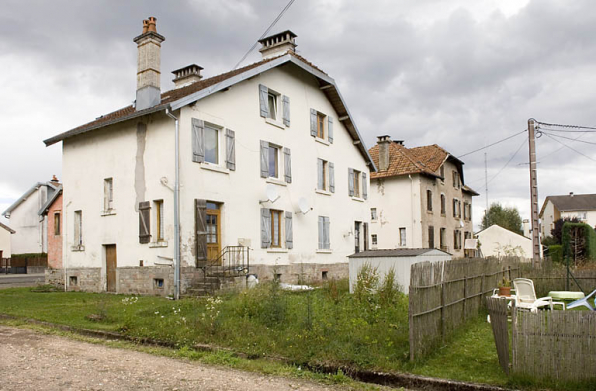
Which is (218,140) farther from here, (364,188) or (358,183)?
(364,188)

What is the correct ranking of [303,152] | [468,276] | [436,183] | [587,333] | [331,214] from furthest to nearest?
[436,183], [331,214], [303,152], [468,276], [587,333]

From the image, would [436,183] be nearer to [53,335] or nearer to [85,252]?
[85,252]

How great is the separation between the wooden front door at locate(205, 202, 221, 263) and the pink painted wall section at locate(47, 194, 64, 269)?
261 inches

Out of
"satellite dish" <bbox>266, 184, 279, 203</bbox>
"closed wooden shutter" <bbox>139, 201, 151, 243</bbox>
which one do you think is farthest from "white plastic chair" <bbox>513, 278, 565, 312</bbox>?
"closed wooden shutter" <bbox>139, 201, 151, 243</bbox>

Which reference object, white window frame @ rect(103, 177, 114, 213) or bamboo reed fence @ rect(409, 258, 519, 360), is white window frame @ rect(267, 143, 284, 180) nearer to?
white window frame @ rect(103, 177, 114, 213)

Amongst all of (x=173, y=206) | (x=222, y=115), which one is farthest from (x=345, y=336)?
(x=222, y=115)

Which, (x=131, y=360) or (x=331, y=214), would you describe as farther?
(x=331, y=214)

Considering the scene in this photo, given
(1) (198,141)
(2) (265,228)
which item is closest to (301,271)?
(2) (265,228)

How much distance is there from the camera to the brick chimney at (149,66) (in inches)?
695

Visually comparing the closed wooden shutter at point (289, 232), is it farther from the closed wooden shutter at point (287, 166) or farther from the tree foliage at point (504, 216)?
the tree foliage at point (504, 216)

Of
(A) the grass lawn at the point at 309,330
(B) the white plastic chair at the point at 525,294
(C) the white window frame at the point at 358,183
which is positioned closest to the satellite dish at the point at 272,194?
(A) the grass lawn at the point at 309,330

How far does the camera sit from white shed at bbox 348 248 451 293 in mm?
14305

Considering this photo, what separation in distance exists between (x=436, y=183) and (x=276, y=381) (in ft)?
97.9

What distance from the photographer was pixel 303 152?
22016mm
